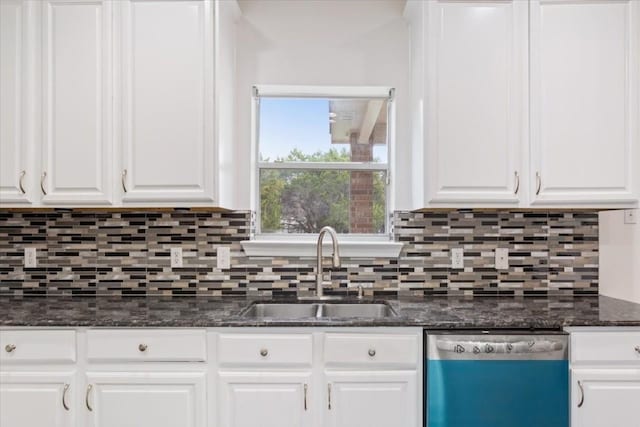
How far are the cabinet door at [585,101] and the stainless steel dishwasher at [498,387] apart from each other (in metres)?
0.77

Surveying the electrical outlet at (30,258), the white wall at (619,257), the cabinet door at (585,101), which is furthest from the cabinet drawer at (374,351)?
the electrical outlet at (30,258)

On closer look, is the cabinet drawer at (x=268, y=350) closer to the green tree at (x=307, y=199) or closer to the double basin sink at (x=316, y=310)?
the double basin sink at (x=316, y=310)

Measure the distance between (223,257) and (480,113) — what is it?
1551 millimetres

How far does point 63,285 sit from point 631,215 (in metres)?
3.11

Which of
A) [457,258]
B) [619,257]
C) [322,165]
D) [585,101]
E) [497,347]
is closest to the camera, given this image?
[497,347]

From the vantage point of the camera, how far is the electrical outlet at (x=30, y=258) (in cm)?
237

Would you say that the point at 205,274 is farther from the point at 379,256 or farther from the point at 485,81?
the point at 485,81

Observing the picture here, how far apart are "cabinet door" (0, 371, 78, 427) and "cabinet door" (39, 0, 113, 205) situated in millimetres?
861

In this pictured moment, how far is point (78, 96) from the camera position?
6.64ft

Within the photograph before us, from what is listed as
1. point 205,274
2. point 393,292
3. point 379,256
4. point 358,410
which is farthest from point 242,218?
point 358,410

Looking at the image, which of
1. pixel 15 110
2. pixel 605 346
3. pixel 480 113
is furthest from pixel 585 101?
pixel 15 110

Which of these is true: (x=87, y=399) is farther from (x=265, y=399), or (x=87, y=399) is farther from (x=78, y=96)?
(x=78, y=96)

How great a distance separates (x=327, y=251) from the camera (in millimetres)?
2363

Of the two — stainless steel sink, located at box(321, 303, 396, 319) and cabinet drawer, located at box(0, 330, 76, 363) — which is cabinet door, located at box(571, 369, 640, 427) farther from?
cabinet drawer, located at box(0, 330, 76, 363)
